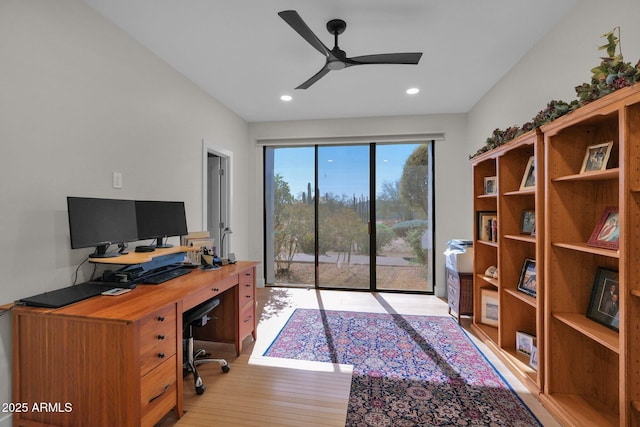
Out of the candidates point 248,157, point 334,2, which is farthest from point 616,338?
point 248,157

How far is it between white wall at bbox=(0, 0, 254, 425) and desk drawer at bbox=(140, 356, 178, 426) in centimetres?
76

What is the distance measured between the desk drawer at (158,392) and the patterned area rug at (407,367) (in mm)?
970

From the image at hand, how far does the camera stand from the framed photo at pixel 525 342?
7.29 feet

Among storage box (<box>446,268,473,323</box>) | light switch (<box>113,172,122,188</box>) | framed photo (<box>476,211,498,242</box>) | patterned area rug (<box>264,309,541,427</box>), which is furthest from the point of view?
storage box (<box>446,268,473,323</box>)

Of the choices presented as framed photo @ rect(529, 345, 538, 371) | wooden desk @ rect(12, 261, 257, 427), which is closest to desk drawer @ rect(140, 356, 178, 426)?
wooden desk @ rect(12, 261, 257, 427)

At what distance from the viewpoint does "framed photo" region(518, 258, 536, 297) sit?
223 centimetres

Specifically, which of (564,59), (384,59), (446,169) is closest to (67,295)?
(384,59)

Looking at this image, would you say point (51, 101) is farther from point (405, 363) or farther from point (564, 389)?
point (564, 389)

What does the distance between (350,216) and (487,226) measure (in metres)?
1.97

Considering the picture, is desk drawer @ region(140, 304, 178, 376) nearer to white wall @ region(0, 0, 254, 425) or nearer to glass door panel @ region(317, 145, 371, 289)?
white wall @ region(0, 0, 254, 425)

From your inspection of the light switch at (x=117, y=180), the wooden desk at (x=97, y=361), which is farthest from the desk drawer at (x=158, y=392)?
the light switch at (x=117, y=180)

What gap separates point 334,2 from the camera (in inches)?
76.5

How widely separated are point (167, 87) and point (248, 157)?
6.11 ft

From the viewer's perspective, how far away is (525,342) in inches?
90.7
